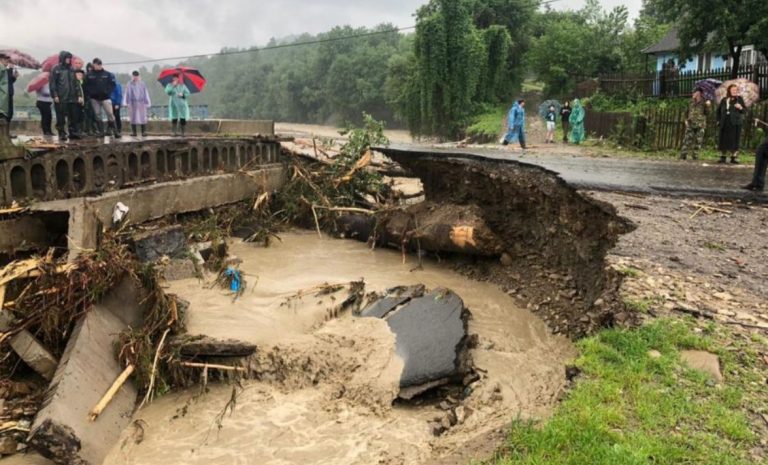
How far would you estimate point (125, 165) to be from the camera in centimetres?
998

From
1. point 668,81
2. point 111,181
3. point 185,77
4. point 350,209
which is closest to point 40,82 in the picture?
point 185,77

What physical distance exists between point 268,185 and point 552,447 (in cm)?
1093

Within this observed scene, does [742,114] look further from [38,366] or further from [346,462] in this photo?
[38,366]

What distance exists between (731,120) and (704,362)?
34.0ft

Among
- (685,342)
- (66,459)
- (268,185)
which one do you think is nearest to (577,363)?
(685,342)

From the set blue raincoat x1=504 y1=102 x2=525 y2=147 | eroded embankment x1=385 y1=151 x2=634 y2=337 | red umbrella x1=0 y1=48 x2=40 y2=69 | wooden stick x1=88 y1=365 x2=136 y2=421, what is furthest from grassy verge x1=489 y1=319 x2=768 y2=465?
blue raincoat x1=504 y1=102 x2=525 y2=147

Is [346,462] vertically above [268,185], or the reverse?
[268,185]

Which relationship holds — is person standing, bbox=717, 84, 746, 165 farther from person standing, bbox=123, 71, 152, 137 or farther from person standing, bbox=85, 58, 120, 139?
person standing, bbox=123, 71, 152, 137

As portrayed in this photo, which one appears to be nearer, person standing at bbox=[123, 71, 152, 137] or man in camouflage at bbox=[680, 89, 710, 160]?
man in camouflage at bbox=[680, 89, 710, 160]

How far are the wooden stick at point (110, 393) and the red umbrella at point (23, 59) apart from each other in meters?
12.5

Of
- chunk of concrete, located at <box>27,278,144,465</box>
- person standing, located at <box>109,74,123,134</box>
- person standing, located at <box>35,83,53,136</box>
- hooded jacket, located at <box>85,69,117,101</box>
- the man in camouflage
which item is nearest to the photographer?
A: chunk of concrete, located at <box>27,278,144,465</box>

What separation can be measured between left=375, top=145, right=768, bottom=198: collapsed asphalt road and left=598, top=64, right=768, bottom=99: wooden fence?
9159 mm

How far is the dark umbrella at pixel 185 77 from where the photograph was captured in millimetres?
16391

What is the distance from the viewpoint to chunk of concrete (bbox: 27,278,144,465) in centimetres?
455
